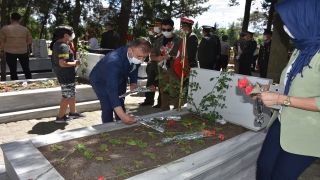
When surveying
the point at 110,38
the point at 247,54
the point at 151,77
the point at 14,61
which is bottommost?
the point at 151,77

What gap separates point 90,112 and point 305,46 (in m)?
4.68

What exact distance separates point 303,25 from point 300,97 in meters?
0.46

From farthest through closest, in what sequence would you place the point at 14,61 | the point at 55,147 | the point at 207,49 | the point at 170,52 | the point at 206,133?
1. the point at 207,49
2. the point at 14,61
3. the point at 170,52
4. the point at 206,133
5. the point at 55,147

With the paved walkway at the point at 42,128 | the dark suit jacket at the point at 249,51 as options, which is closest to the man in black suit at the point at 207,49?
the dark suit jacket at the point at 249,51

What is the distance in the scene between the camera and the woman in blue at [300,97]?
1.79 meters

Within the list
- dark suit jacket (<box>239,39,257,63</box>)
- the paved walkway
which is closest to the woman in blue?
the paved walkway

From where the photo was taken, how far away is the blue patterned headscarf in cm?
177

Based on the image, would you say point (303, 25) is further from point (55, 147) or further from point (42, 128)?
point (42, 128)

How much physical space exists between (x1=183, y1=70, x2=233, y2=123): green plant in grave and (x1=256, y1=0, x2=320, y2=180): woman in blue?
170 centimetres

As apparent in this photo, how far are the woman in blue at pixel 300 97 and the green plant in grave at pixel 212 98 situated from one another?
1696 mm

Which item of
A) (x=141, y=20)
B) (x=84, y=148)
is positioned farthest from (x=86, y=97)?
(x=141, y=20)

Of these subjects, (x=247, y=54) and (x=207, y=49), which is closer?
(x=207, y=49)

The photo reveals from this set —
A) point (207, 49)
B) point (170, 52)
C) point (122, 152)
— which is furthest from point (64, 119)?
point (207, 49)

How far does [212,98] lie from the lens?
3.83m
